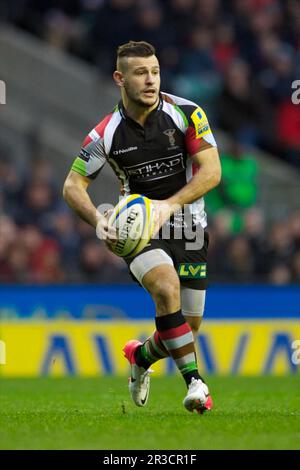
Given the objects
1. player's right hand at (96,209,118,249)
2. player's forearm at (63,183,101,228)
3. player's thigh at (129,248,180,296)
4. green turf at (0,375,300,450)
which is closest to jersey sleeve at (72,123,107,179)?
player's forearm at (63,183,101,228)

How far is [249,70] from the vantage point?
65.0 ft

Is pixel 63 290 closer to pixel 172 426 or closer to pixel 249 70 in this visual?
pixel 249 70

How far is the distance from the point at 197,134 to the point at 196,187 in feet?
1.39

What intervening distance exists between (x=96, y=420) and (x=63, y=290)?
8372 millimetres

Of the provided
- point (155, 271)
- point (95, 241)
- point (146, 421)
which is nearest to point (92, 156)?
point (155, 271)

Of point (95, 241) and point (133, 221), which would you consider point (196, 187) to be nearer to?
point (133, 221)

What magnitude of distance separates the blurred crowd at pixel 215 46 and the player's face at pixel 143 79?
10423mm

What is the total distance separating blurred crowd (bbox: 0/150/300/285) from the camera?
16.8 m

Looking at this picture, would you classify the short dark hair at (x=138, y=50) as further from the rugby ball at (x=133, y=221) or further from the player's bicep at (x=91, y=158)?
the rugby ball at (x=133, y=221)

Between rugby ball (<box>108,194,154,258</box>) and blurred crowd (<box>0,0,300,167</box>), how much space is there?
11055mm

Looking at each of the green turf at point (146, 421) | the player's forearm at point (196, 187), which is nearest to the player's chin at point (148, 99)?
the player's forearm at point (196, 187)

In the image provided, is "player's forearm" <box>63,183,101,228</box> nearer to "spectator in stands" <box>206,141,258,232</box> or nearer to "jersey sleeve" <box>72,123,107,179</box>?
"jersey sleeve" <box>72,123,107,179</box>
